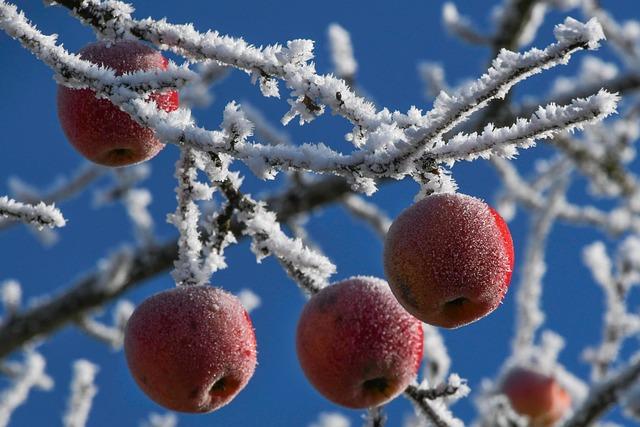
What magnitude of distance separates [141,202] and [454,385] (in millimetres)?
3053

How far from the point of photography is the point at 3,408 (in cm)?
388

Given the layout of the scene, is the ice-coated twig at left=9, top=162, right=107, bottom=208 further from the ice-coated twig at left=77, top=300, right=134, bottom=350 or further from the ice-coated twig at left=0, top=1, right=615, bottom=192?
the ice-coated twig at left=0, top=1, right=615, bottom=192

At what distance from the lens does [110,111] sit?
173cm

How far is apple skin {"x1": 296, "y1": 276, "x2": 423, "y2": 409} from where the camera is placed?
1.85 metres

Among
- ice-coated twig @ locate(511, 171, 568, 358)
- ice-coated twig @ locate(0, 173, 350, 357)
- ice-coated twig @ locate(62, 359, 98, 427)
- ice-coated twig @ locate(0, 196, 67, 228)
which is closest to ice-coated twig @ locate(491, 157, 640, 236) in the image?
ice-coated twig @ locate(511, 171, 568, 358)

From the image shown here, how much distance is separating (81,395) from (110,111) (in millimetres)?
2234

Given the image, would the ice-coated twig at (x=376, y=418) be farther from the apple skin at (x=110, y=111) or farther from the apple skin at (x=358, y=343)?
the apple skin at (x=110, y=111)

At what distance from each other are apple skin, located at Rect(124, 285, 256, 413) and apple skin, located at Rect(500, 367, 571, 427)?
348cm

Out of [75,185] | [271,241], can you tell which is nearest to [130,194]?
[75,185]

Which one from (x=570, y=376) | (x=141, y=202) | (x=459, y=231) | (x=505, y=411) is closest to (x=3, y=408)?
(x=141, y=202)

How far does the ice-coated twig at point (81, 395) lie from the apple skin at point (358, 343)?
6.38 ft

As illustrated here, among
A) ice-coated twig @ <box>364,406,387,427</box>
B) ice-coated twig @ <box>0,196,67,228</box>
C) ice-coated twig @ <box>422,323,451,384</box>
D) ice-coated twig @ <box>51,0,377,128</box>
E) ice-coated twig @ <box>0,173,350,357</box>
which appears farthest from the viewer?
ice-coated twig @ <box>0,173,350,357</box>

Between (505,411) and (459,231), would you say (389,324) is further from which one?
(505,411)

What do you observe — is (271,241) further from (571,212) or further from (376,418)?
(571,212)
